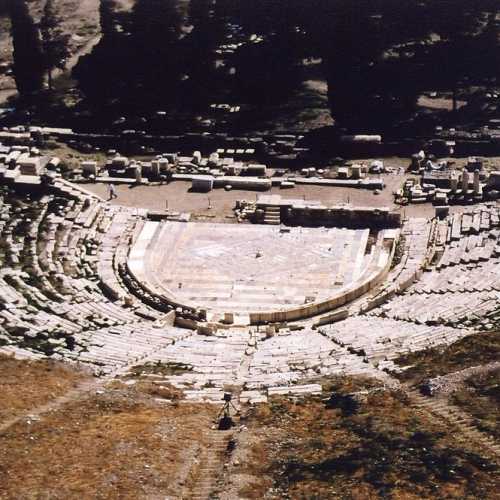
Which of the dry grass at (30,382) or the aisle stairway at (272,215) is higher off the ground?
the aisle stairway at (272,215)

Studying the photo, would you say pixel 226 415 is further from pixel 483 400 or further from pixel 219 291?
pixel 219 291

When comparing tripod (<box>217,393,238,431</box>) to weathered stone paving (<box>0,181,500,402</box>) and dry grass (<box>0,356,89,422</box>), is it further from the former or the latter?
dry grass (<box>0,356,89,422</box>)

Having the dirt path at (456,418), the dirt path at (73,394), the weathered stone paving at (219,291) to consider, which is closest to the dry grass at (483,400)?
the dirt path at (456,418)

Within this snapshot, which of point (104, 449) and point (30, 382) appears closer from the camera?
point (104, 449)

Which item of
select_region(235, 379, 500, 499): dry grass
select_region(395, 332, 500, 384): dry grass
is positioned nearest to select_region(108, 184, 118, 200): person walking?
select_region(395, 332, 500, 384): dry grass

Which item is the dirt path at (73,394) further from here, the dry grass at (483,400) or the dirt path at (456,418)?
the dry grass at (483,400)

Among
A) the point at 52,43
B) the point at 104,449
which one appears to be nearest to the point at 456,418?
the point at 104,449

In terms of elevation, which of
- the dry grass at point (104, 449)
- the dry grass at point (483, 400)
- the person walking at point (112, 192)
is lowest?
the dry grass at point (104, 449)
